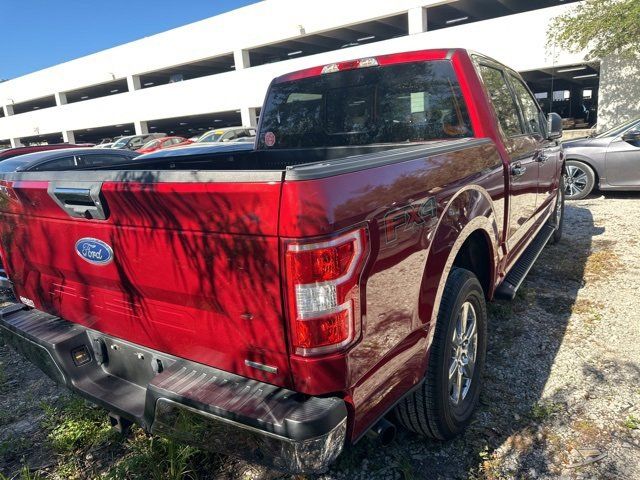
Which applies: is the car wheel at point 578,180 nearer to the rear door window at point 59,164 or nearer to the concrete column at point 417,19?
the rear door window at point 59,164

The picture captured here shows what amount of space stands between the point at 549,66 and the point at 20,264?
18748mm

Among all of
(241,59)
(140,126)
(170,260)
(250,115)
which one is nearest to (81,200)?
(170,260)

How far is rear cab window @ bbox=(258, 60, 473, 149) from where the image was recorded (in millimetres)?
3133

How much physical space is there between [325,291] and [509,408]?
1.84 m

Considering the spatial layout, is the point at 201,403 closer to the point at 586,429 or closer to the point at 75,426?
the point at 75,426

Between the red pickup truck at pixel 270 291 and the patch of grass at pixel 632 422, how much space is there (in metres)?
0.80

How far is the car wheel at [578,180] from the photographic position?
8.28 metres

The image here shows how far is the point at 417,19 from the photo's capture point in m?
20.0

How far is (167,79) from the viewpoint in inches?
1438

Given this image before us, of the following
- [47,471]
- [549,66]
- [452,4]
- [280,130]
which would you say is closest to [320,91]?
[280,130]

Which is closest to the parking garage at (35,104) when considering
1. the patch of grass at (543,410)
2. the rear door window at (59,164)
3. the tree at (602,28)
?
the rear door window at (59,164)

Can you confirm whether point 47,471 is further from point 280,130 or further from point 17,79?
point 17,79

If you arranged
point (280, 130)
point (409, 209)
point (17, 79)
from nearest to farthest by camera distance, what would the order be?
point (409, 209) < point (280, 130) < point (17, 79)

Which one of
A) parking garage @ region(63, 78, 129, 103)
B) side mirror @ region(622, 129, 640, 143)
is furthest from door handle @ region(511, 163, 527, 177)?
parking garage @ region(63, 78, 129, 103)
